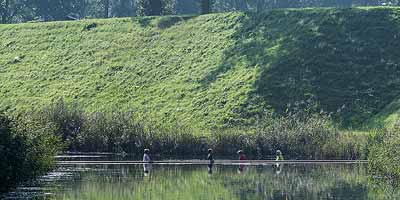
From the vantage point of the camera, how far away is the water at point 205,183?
38.2m

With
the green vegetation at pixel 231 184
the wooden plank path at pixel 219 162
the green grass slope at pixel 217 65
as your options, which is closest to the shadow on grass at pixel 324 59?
the green grass slope at pixel 217 65

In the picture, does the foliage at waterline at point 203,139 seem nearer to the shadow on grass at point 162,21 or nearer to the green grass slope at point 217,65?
the green grass slope at point 217,65

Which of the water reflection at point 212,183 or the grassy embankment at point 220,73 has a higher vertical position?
the grassy embankment at point 220,73

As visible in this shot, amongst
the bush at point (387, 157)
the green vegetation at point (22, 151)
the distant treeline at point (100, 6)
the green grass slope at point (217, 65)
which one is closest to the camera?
the green vegetation at point (22, 151)

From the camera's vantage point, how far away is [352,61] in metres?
78.8

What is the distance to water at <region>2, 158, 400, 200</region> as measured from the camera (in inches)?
1503

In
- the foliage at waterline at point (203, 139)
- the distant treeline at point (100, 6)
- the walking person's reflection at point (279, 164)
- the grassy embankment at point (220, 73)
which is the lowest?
the walking person's reflection at point (279, 164)

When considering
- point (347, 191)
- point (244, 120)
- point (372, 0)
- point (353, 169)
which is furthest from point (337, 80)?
point (372, 0)

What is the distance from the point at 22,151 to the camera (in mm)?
39469

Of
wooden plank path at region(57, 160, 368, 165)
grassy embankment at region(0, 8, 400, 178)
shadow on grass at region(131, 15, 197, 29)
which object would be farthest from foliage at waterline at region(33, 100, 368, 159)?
shadow on grass at region(131, 15, 197, 29)

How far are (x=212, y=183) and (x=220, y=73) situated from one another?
38.0 m

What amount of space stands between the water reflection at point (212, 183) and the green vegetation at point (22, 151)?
0.90 metres

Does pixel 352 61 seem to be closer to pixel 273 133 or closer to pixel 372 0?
pixel 273 133

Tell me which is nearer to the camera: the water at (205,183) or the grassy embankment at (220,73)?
the water at (205,183)
